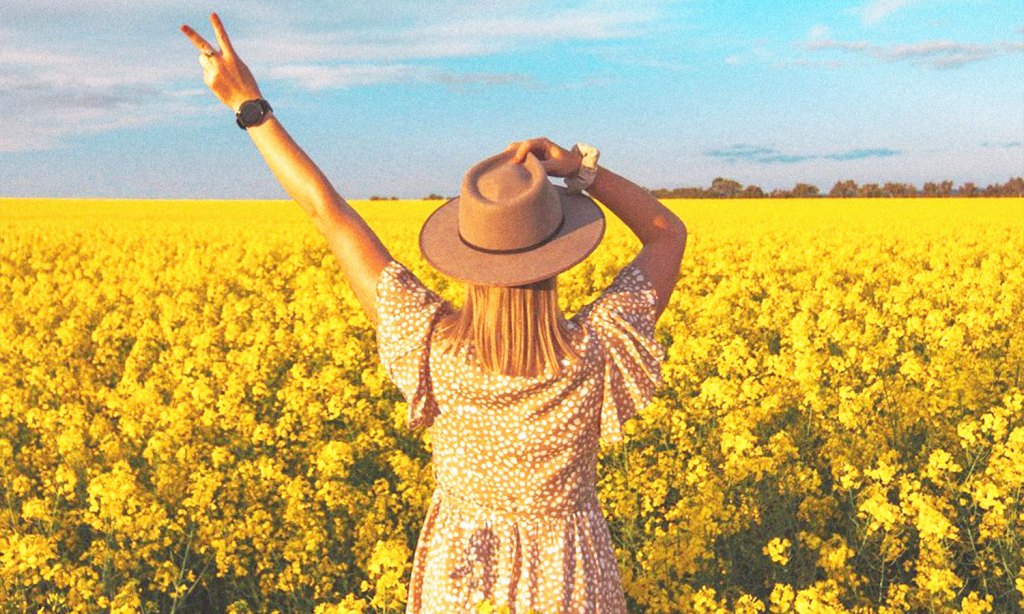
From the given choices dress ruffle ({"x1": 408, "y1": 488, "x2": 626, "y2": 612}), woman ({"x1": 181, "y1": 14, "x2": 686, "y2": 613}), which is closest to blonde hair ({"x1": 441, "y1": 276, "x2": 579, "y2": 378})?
woman ({"x1": 181, "y1": 14, "x2": 686, "y2": 613})

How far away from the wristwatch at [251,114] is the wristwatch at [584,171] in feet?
2.72

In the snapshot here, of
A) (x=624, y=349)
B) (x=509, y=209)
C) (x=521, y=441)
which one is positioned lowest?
(x=521, y=441)

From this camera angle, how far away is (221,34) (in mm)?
2127

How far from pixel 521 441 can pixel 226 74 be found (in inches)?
48.3

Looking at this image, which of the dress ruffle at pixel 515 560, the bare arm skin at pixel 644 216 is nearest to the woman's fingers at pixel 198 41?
the bare arm skin at pixel 644 216

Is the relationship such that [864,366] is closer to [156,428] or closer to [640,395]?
[640,395]

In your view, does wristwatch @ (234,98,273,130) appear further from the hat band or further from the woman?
the hat band

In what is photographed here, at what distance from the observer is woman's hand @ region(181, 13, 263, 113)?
2146 mm

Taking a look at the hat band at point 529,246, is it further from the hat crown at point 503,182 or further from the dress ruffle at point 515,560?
the dress ruffle at point 515,560

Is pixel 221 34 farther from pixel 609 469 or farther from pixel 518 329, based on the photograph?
pixel 609 469

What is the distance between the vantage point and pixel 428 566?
2.30 meters

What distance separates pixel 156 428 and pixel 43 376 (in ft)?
5.20

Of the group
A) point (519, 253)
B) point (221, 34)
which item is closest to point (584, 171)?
point (519, 253)

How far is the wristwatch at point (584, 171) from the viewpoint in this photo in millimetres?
2117
